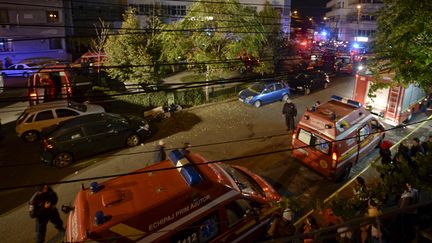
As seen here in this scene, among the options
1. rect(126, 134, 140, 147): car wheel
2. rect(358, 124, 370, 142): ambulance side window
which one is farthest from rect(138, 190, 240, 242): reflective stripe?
rect(126, 134, 140, 147): car wheel

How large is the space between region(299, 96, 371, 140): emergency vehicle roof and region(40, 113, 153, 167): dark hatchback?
731cm

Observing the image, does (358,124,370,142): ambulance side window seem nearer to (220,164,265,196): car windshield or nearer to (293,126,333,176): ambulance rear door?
(293,126,333,176): ambulance rear door

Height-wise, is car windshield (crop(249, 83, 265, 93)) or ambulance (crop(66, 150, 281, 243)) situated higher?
car windshield (crop(249, 83, 265, 93))

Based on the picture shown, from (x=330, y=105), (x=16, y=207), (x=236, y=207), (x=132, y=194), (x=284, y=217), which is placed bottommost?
(x=16, y=207)

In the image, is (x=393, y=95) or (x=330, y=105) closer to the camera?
(x=330, y=105)

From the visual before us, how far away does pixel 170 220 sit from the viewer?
17.5 feet

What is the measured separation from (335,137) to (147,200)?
6769mm

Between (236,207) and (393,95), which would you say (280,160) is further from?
(393,95)

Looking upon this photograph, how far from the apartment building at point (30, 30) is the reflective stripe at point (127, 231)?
2893cm

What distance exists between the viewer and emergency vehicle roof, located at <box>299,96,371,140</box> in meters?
10.0

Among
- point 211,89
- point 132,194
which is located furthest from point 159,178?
point 211,89

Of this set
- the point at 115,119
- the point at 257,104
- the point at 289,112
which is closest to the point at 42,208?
the point at 115,119

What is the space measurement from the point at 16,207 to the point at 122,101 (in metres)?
9.10

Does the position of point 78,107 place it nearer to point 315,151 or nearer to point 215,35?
point 215,35
